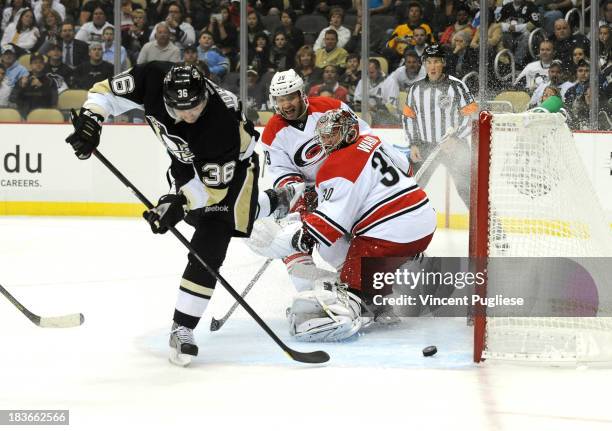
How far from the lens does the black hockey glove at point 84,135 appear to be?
3.41m

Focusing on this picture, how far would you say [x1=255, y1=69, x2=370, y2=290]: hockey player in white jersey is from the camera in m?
4.42

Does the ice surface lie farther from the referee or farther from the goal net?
the referee

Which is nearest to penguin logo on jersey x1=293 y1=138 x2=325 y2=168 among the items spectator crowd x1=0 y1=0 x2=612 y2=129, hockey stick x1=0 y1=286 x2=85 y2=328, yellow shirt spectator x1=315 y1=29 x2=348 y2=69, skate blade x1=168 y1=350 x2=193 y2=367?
hockey stick x1=0 y1=286 x2=85 y2=328

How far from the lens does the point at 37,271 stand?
5.45m

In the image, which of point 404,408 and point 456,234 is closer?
point 404,408

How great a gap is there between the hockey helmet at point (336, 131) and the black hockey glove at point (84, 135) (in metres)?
0.82

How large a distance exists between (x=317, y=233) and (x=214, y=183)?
0.45 m

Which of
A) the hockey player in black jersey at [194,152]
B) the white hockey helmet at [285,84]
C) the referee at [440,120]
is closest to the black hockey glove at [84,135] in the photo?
the hockey player in black jersey at [194,152]

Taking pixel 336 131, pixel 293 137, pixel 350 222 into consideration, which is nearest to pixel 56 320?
pixel 350 222

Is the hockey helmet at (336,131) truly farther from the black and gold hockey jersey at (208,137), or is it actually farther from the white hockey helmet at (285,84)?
the white hockey helmet at (285,84)

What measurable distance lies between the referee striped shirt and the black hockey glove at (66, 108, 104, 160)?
3783mm

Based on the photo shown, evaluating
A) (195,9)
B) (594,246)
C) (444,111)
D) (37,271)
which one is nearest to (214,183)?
(594,246)

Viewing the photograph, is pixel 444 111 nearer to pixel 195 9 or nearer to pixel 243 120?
pixel 195 9

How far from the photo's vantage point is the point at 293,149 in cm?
457
